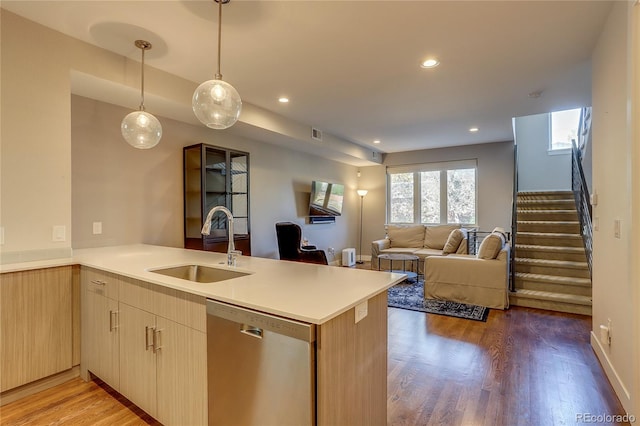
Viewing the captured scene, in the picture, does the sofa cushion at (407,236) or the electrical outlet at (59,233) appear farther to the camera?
the sofa cushion at (407,236)

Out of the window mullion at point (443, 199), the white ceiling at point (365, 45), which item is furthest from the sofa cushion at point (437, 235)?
the white ceiling at point (365, 45)

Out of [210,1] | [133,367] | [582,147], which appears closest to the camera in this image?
[133,367]

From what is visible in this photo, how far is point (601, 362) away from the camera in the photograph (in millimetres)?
2525

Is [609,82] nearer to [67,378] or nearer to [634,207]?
[634,207]

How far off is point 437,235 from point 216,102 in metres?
5.53

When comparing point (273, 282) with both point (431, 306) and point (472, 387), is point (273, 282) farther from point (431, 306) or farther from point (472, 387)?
point (431, 306)

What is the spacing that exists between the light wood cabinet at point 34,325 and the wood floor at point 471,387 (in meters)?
0.19

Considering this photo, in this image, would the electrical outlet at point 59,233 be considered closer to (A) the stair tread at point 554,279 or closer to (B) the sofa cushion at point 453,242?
(B) the sofa cushion at point 453,242

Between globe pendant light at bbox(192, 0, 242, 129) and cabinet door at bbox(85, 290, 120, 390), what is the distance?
1334 millimetres

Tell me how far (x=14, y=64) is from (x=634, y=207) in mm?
3918

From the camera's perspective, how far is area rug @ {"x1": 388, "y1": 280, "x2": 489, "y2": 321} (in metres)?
3.74

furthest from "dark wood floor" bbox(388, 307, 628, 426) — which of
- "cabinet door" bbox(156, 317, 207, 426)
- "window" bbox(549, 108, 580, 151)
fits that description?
"window" bbox(549, 108, 580, 151)

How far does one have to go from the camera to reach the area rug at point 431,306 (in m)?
3.74

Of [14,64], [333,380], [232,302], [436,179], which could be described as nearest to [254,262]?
[232,302]
